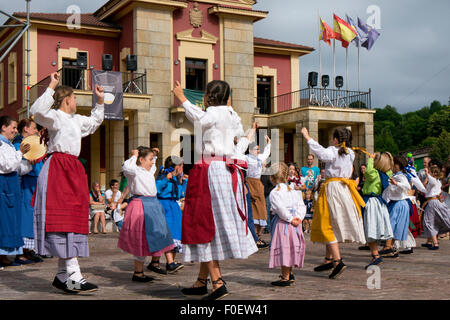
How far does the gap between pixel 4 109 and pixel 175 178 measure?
23.2 metres

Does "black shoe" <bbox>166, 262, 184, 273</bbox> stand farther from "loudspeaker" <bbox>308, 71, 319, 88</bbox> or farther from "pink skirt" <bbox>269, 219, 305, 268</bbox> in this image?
"loudspeaker" <bbox>308, 71, 319, 88</bbox>

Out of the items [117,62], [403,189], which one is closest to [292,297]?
[403,189]

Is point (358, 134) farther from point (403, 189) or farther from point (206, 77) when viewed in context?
point (403, 189)

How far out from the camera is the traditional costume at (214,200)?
536cm

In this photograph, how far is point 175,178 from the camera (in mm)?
8031

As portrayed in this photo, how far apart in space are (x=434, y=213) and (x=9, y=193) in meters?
8.68

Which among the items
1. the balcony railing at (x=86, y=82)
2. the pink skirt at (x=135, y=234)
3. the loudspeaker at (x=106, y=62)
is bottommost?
the pink skirt at (x=135, y=234)

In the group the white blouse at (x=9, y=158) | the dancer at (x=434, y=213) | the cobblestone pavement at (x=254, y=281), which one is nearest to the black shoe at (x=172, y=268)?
the cobblestone pavement at (x=254, y=281)

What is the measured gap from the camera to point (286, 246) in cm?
650

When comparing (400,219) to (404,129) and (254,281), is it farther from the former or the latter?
(404,129)

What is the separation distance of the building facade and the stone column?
47 mm

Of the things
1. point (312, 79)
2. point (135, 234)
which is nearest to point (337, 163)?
point (135, 234)

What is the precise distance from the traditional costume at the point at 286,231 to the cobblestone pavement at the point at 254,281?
1.03ft

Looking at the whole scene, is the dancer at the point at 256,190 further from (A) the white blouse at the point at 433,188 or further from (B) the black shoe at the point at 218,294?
(B) the black shoe at the point at 218,294
